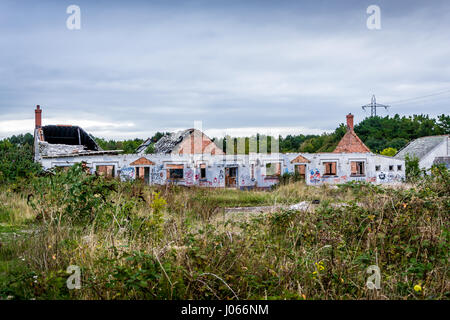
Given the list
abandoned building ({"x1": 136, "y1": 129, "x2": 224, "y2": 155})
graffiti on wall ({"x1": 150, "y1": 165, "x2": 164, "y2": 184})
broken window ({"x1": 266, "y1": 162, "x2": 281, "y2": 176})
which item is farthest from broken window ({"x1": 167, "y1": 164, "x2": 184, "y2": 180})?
broken window ({"x1": 266, "y1": 162, "x2": 281, "y2": 176})

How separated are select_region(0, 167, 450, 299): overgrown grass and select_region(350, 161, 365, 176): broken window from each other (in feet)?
70.8

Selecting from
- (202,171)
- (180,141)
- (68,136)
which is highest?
(68,136)

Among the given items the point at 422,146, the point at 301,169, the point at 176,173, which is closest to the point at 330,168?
the point at 301,169

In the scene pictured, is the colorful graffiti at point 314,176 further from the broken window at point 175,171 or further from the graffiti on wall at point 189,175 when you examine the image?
the broken window at point 175,171

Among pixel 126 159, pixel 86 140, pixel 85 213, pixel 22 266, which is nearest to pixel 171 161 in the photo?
pixel 126 159

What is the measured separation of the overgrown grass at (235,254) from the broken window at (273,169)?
63.1 ft

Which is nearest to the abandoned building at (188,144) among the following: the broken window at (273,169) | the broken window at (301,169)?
the broken window at (273,169)

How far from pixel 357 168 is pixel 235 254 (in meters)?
25.9

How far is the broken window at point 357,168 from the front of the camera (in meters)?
26.9

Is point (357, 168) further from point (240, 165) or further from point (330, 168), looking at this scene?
point (240, 165)

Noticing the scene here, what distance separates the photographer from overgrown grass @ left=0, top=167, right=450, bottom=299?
3.42m

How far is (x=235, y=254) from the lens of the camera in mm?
3963

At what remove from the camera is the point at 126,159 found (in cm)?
2441

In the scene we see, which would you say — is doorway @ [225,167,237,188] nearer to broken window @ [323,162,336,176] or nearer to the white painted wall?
the white painted wall
